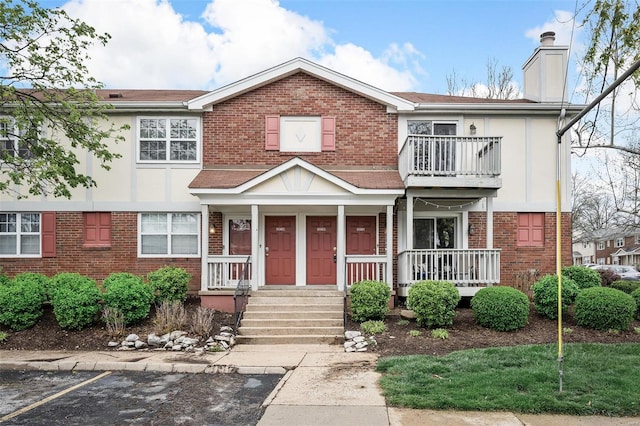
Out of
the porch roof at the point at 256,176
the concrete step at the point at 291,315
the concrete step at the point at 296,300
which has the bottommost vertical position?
the concrete step at the point at 291,315

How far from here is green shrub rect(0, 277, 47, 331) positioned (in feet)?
35.4

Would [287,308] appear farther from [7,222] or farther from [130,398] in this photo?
[7,222]

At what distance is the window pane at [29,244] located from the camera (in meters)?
14.0

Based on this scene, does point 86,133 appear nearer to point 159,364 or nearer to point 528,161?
point 159,364

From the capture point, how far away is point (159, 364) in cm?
857

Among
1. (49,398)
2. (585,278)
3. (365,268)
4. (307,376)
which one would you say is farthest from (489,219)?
(49,398)

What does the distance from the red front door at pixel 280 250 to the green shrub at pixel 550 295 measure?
631 cm

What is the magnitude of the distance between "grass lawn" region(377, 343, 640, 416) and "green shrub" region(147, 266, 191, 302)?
6140 millimetres

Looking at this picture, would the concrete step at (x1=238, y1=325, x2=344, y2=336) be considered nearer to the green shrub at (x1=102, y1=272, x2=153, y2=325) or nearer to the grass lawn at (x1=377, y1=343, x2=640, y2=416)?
the green shrub at (x1=102, y1=272, x2=153, y2=325)

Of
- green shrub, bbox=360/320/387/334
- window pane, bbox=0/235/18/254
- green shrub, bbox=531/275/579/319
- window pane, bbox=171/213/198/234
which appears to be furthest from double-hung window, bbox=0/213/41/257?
green shrub, bbox=531/275/579/319

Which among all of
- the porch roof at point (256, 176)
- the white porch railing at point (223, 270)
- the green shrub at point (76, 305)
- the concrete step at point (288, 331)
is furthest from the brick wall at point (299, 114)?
the concrete step at point (288, 331)

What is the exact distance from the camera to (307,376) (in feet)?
25.2

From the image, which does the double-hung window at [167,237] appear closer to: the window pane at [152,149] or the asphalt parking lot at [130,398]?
the window pane at [152,149]

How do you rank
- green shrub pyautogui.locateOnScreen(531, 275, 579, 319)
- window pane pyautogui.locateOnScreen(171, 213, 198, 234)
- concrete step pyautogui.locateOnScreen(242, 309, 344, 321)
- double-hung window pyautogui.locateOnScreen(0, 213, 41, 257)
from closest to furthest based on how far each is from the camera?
1. green shrub pyautogui.locateOnScreen(531, 275, 579, 319)
2. concrete step pyautogui.locateOnScreen(242, 309, 344, 321)
3. double-hung window pyautogui.locateOnScreen(0, 213, 41, 257)
4. window pane pyautogui.locateOnScreen(171, 213, 198, 234)
